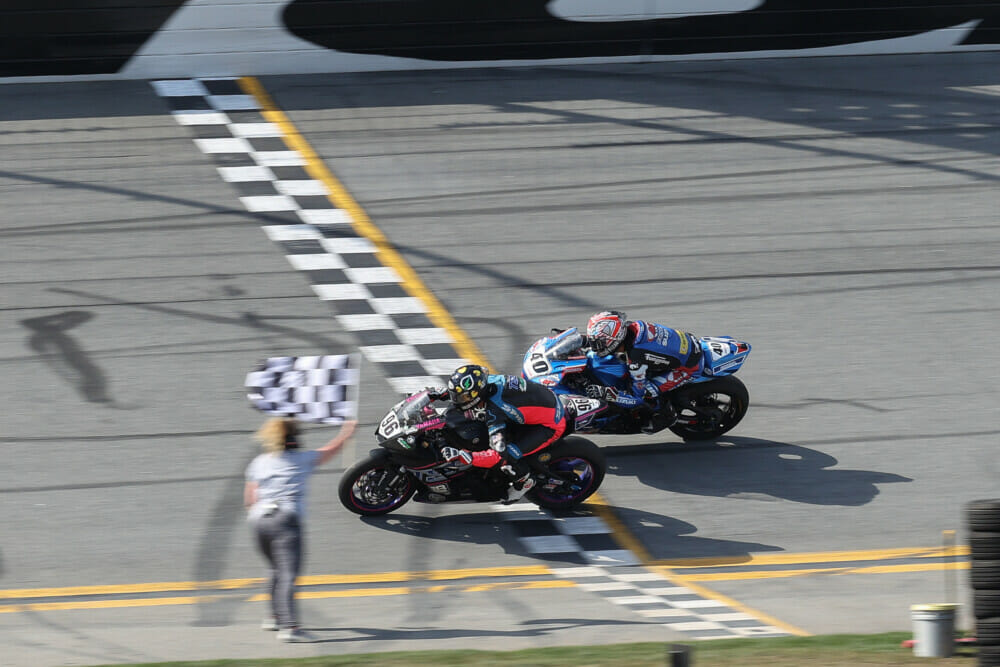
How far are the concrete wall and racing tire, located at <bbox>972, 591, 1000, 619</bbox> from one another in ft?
52.5

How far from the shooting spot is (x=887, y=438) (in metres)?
12.4

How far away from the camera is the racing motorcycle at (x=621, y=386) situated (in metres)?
11.8

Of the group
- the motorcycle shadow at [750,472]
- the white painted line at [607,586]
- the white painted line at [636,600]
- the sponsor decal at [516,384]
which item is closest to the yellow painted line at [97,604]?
the white painted line at [607,586]

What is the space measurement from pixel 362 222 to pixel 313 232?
2.34 feet

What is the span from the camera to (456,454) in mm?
10820

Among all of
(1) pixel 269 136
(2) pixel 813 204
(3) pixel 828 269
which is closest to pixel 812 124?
(2) pixel 813 204

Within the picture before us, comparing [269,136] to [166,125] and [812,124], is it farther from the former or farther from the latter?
[812,124]

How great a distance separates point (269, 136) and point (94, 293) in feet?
16.5

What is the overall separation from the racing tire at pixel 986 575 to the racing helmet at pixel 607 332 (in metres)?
4.80

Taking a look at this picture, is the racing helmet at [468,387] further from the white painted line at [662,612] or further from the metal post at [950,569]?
the metal post at [950,569]

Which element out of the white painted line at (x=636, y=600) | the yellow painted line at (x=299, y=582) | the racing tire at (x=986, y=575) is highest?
the racing tire at (x=986, y=575)

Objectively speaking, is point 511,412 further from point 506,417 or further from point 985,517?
point 985,517

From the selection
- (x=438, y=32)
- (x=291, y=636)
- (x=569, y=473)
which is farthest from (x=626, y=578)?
(x=438, y=32)

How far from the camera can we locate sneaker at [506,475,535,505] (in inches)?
428
